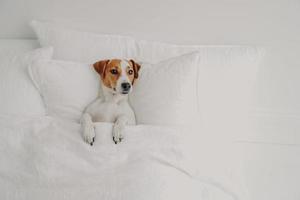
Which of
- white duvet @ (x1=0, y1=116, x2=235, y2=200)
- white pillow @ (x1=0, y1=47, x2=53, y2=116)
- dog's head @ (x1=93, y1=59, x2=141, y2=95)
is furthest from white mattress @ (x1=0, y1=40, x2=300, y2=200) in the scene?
dog's head @ (x1=93, y1=59, x2=141, y2=95)

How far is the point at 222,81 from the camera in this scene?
1508mm

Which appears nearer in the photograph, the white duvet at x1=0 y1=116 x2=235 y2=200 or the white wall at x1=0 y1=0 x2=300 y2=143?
the white duvet at x1=0 y1=116 x2=235 y2=200

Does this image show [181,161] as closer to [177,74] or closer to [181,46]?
[177,74]

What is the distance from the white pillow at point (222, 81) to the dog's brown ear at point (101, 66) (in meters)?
0.21

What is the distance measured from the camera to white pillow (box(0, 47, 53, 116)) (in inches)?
56.1

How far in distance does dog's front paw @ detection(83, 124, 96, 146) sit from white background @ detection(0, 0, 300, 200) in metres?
0.68

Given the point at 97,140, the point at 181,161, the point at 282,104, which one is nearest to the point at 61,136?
the point at 97,140

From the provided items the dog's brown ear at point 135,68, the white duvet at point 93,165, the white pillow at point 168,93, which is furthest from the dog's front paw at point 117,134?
the dog's brown ear at point 135,68

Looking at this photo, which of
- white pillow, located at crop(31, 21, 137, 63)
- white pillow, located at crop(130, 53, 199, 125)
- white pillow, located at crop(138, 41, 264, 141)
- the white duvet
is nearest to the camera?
the white duvet

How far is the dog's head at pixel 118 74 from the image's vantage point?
1376 mm

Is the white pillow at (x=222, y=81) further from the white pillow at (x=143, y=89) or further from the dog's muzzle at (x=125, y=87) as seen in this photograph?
the dog's muzzle at (x=125, y=87)

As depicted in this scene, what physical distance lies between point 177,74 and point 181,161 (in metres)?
0.35

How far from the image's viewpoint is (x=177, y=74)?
1386 millimetres

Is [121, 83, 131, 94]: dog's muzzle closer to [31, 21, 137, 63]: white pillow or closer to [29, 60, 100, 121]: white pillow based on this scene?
[29, 60, 100, 121]: white pillow
